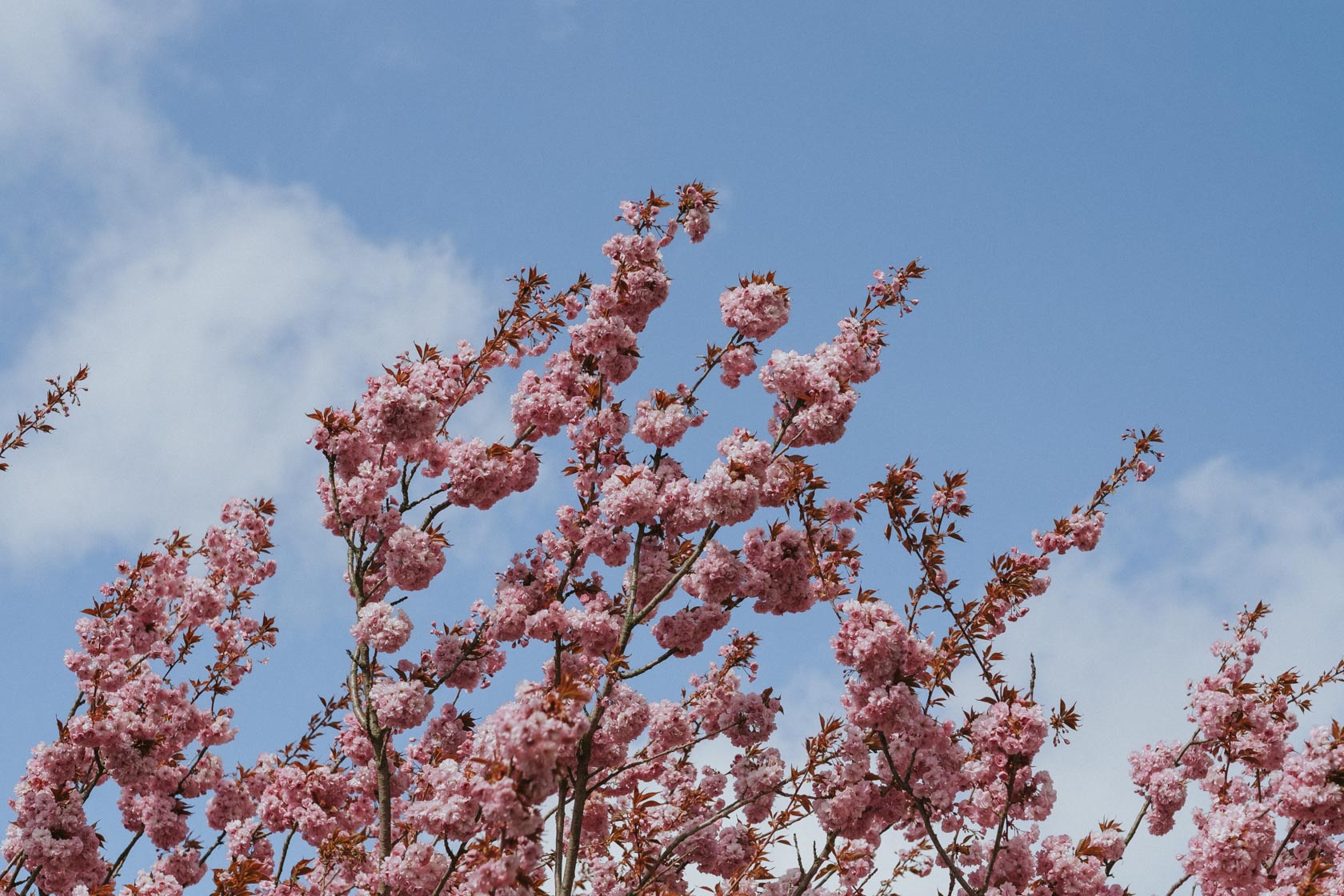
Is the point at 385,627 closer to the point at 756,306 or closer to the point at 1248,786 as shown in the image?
the point at 756,306

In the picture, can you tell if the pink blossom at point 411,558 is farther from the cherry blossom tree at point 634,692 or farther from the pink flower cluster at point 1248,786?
the pink flower cluster at point 1248,786

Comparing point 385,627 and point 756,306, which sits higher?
point 756,306

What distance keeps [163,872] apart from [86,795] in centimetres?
91

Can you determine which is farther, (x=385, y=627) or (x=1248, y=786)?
(x=1248, y=786)

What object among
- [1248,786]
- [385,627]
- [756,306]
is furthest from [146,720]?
[1248,786]

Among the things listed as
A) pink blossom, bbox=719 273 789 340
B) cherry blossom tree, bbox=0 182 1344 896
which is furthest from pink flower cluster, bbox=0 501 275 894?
pink blossom, bbox=719 273 789 340

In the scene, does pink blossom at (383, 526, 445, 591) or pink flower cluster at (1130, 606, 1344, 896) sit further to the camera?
pink blossom at (383, 526, 445, 591)

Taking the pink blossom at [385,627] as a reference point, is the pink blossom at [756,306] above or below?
above

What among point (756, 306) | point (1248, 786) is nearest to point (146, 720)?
point (756, 306)

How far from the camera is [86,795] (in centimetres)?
901

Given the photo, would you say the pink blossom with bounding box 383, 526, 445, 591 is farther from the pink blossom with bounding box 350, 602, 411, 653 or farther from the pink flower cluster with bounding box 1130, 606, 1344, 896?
the pink flower cluster with bounding box 1130, 606, 1344, 896

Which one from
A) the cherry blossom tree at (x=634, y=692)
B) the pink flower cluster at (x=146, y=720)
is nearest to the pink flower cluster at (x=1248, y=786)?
the cherry blossom tree at (x=634, y=692)

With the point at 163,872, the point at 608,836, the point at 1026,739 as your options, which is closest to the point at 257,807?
the point at 163,872

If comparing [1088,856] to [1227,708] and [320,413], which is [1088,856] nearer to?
[1227,708]
